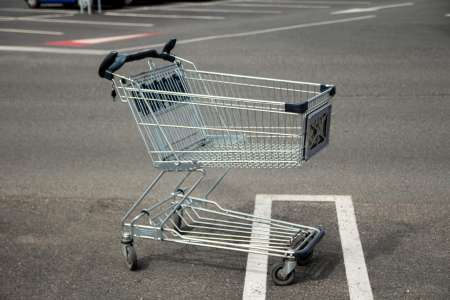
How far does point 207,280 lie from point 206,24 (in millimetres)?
13380

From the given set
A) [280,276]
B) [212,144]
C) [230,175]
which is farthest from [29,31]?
[280,276]

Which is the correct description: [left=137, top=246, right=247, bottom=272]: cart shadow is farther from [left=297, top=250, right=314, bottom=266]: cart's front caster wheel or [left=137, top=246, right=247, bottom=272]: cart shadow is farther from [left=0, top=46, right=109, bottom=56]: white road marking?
[left=0, top=46, right=109, bottom=56]: white road marking

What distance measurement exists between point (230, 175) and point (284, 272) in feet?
7.45

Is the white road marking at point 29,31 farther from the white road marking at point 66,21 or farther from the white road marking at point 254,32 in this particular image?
the white road marking at point 254,32

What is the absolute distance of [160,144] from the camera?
4480 mm

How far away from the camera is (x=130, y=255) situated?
14.6 feet

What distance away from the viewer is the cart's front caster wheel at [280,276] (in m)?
4.22

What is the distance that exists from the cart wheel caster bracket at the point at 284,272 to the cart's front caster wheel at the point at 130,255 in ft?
2.96

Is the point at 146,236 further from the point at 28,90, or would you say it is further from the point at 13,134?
the point at 28,90

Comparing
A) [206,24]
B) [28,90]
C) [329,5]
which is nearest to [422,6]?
[329,5]

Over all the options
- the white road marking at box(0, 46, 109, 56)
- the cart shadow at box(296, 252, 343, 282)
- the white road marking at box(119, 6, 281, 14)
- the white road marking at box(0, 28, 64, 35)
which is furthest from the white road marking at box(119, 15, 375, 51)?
the cart shadow at box(296, 252, 343, 282)

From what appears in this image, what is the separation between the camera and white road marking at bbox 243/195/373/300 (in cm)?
417

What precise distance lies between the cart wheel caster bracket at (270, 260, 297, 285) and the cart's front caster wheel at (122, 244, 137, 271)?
2.96 ft

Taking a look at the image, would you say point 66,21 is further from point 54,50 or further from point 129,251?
point 129,251
